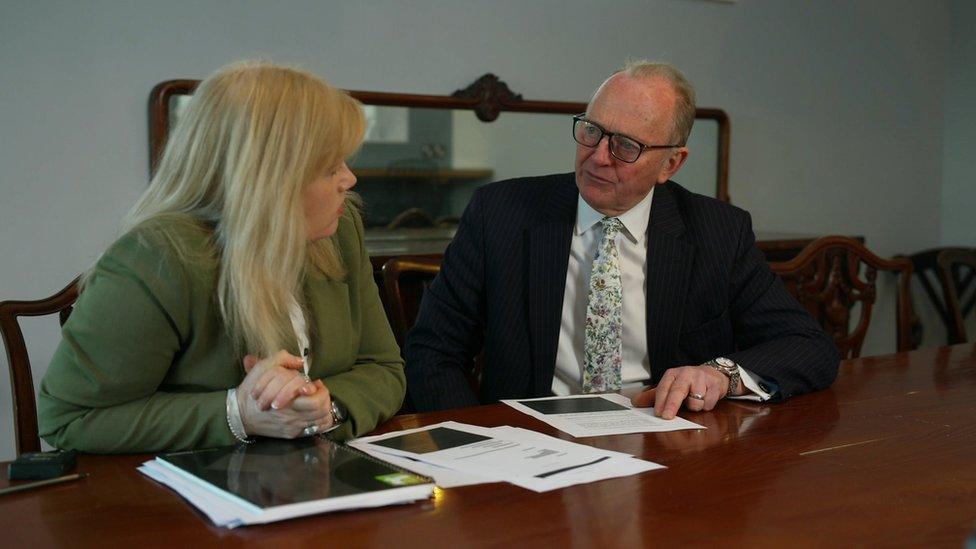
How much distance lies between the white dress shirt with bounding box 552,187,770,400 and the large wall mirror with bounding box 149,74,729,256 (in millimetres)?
1020

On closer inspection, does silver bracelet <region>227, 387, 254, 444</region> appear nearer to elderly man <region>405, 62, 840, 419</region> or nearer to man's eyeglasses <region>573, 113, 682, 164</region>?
elderly man <region>405, 62, 840, 419</region>

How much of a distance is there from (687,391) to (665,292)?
478 millimetres

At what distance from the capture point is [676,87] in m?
2.28

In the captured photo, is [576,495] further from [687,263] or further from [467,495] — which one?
[687,263]

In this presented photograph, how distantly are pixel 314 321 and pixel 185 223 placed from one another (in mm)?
280

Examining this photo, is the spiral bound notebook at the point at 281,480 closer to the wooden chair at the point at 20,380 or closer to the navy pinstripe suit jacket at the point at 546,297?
the wooden chair at the point at 20,380

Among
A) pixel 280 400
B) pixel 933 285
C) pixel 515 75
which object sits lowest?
pixel 933 285

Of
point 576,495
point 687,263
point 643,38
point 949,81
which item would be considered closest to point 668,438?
point 576,495

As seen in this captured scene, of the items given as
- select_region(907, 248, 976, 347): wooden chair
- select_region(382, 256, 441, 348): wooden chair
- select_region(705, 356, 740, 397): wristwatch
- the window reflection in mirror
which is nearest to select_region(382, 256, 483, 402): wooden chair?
select_region(382, 256, 441, 348): wooden chair

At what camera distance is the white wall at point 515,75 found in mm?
2984

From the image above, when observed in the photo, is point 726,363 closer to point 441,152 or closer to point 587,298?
point 587,298

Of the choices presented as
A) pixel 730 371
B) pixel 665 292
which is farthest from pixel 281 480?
pixel 665 292

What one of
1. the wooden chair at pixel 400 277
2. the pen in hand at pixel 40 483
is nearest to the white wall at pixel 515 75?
the wooden chair at pixel 400 277

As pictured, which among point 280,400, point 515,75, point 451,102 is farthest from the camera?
point 515,75
